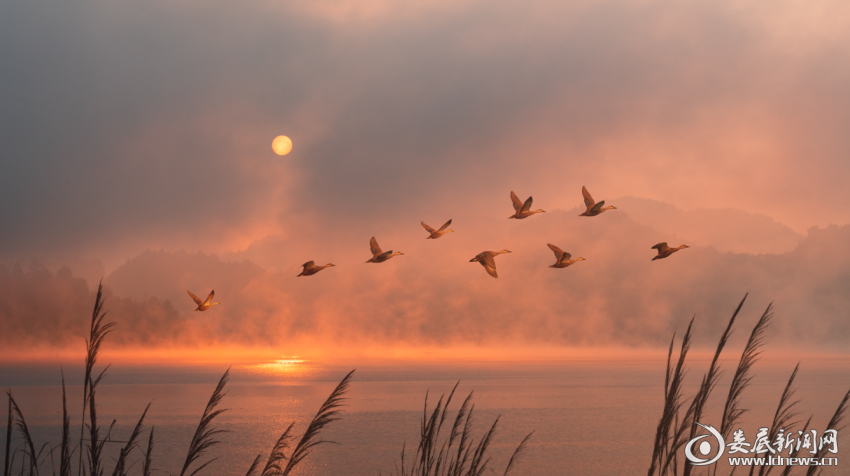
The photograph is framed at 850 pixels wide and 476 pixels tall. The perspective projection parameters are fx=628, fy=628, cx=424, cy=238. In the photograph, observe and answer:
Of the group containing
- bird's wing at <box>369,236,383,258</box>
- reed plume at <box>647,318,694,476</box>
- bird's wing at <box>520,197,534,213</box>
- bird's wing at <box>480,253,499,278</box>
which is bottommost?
reed plume at <box>647,318,694,476</box>

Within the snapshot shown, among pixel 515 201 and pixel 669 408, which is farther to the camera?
pixel 515 201

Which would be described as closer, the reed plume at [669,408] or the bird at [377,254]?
the reed plume at [669,408]

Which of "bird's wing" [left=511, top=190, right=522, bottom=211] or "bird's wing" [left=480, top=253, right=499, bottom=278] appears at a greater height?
→ "bird's wing" [left=511, top=190, right=522, bottom=211]

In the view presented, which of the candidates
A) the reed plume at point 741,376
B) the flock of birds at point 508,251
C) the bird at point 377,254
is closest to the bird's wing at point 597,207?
the flock of birds at point 508,251

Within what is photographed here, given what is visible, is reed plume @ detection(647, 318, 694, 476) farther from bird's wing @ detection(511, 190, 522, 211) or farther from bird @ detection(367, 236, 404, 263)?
bird's wing @ detection(511, 190, 522, 211)

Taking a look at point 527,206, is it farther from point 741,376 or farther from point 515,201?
point 741,376

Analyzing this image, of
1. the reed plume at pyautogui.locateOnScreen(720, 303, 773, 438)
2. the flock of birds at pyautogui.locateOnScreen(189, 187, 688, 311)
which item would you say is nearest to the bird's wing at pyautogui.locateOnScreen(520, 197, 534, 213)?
the flock of birds at pyautogui.locateOnScreen(189, 187, 688, 311)

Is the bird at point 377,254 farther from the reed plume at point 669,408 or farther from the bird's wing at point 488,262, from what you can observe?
the reed plume at point 669,408

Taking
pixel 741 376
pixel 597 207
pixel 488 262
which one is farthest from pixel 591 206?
pixel 741 376

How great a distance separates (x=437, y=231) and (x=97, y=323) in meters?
11.0

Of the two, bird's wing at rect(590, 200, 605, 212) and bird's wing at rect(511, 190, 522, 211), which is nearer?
bird's wing at rect(590, 200, 605, 212)

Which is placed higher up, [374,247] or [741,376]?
[374,247]

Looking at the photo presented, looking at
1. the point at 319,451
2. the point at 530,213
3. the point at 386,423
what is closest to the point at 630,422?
the point at 386,423

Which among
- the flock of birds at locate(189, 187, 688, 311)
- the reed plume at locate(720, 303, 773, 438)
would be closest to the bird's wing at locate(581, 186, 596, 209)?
the flock of birds at locate(189, 187, 688, 311)
